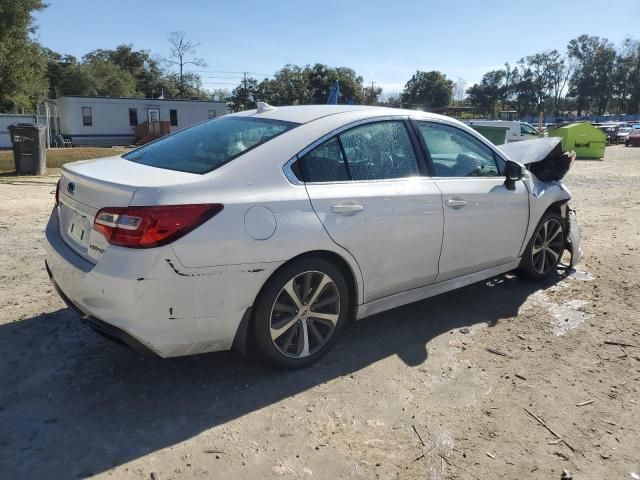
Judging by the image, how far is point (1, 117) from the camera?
102 feet

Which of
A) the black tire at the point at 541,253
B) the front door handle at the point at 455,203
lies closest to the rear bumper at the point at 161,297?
the front door handle at the point at 455,203

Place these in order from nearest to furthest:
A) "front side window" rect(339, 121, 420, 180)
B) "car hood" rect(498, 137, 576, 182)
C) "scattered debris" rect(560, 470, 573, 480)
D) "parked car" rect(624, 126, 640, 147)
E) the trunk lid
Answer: "scattered debris" rect(560, 470, 573, 480)
the trunk lid
"front side window" rect(339, 121, 420, 180)
"car hood" rect(498, 137, 576, 182)
"parked car" rect(624, 126, 640, 147)

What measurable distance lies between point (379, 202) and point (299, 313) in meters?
0.90

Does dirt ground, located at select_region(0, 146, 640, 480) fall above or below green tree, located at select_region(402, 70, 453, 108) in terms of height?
below

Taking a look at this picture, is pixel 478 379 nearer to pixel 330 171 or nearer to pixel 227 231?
pixel 330 171

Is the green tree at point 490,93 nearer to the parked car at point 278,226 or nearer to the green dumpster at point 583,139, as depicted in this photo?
the green dumpster at point 583,139

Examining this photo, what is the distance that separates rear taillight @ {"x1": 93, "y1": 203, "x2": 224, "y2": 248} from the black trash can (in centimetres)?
1232

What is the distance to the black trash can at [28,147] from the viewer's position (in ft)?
43.4

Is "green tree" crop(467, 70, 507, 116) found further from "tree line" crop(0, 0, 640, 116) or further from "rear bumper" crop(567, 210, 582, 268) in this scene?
"rear bumper" crop(567, 210, 582, 268)

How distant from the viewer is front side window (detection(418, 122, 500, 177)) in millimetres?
4051

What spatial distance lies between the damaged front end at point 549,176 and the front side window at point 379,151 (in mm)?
1542

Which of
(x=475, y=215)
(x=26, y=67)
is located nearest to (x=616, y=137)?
(x=26, y=67)

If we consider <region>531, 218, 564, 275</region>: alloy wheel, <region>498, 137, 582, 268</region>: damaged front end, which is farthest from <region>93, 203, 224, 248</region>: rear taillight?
<region>531, 218, 564, 275</region>: alloy wheel

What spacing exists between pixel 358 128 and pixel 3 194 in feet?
27.9
